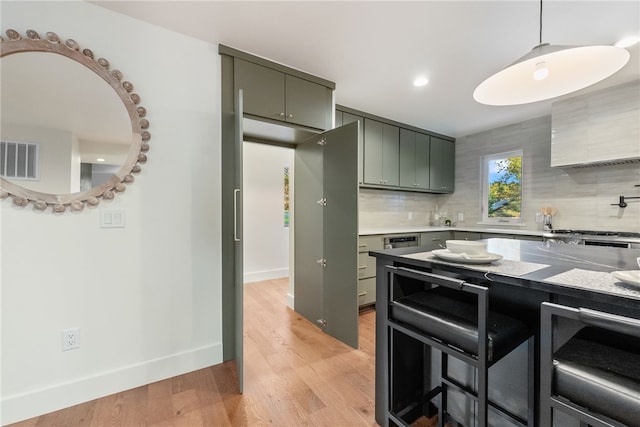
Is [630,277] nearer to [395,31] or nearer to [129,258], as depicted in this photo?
[395,31]

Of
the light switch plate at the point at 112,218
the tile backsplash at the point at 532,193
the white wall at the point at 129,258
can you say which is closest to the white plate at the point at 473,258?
the white wall at the point at 129,258

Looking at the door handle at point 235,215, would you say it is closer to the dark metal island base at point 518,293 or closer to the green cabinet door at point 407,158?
the dark metal island base at point 518,293

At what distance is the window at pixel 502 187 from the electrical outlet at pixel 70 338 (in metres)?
4.80

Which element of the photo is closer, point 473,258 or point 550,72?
point 473,258

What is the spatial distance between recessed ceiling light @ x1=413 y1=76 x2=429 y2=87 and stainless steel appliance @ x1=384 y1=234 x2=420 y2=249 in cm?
164

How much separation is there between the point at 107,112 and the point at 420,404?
2.50m

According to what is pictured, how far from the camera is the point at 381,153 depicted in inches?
142

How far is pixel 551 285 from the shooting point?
835 mm

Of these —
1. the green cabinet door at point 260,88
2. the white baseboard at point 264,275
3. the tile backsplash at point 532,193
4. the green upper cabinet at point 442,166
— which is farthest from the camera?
the white baseboard at point 264,275

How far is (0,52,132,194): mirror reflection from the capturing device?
4.82 feet

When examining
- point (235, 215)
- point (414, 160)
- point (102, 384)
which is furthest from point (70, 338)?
point (414, 160)

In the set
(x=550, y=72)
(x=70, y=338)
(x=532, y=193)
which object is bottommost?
(x=70, y=338)

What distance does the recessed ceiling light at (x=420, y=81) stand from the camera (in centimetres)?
255

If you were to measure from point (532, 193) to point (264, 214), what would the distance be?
4036mm
